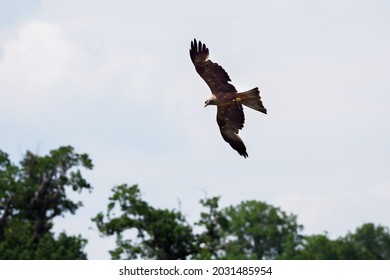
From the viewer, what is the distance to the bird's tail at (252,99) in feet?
61.5

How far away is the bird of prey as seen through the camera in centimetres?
1908

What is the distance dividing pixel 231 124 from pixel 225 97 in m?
0.78

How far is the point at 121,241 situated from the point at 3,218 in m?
7.07

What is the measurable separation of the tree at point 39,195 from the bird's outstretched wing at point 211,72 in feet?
110

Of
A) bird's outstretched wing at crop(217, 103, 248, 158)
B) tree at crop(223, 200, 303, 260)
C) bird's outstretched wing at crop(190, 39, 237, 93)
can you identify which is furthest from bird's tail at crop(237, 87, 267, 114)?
tree at crop(223, 200, 303, 260)

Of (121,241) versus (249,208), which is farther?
(249,208)

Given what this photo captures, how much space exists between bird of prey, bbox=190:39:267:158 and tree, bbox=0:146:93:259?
33.4m

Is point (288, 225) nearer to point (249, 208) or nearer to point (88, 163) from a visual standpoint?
point (249, 208)

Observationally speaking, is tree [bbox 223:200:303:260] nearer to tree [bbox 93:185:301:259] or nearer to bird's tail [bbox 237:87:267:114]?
tree [bbox 93:185:301:259]

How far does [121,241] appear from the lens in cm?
5003

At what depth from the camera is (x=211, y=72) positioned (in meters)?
19.5

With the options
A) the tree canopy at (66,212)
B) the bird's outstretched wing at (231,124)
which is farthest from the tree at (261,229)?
the bird's outstretched wing at (231,124)

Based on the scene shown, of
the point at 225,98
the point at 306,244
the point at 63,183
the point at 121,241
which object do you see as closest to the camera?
the point at 225,98

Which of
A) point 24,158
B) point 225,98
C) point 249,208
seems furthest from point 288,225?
point 225,98
